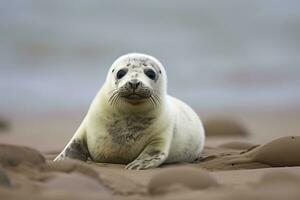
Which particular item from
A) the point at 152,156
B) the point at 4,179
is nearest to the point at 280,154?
the point at 152,156

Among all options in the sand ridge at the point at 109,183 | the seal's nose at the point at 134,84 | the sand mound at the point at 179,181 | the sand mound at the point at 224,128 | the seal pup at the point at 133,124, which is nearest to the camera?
the sand ridge at the point at 109,183

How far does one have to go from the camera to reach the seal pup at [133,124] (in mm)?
5867

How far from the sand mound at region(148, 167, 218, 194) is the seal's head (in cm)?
188

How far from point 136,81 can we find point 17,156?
5.67 feet

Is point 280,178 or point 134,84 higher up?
point 134,84

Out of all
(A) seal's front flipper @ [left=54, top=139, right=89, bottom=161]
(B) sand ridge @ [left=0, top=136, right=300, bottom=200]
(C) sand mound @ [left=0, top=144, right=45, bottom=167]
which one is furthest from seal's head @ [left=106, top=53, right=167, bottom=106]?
(C) sand mound @ [left=0, top=144, right=45, bottom=167]

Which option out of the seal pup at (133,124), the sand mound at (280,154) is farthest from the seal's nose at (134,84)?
the sand mound at (280,154)

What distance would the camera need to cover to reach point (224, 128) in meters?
10.1

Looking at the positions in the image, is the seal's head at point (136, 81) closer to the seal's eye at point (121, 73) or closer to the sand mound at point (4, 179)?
the seal's eye at point (121, 73)

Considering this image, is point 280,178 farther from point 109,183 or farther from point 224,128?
point 224,128

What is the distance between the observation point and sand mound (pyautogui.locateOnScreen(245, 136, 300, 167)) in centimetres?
568

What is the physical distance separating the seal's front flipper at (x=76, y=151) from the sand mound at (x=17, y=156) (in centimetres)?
179

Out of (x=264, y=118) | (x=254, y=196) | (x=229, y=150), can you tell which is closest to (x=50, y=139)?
(x=229, y=150)

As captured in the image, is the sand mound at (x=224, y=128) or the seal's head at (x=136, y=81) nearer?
the seal's head at (x=136, y=81)
